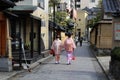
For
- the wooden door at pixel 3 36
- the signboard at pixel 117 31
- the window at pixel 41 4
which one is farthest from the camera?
the window at pixel 41 4

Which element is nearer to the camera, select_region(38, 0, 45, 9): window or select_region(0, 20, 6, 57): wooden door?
select_region(0, 20, 6, 57): wooden door

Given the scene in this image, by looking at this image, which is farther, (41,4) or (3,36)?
(41,4)

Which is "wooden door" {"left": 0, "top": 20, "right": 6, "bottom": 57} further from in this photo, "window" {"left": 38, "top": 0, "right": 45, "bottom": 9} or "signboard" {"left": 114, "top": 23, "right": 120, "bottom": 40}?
"window" {"left": 38, "top": 0, "right": 45, "bottom": 9}

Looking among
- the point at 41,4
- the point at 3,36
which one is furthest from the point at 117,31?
the point at 41,4

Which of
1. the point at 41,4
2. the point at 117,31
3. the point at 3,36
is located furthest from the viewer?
the point at 41,4

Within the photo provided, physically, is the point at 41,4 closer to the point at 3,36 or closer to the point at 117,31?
the point at 117,31

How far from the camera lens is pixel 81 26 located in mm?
136250

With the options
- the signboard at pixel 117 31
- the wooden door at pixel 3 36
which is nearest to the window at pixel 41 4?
the signboard at pixel 117 31

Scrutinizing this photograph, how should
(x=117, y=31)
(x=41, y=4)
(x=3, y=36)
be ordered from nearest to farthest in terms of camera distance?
(x=3, y=36), (x=117, y=31), (x=41, y=4)

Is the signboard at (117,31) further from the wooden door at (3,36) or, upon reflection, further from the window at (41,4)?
the window at (41,4)

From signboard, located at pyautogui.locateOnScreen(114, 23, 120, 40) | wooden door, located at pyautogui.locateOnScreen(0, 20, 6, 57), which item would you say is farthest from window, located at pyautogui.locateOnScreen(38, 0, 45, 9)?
wooden door, located at pyautogui.locateOnScreen(0, 20, 6, 57)

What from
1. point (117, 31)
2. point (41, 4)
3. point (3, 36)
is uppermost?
point (41, 4)

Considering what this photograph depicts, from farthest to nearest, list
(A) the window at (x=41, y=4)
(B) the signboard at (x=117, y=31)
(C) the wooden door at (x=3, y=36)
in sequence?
1. (A) the window at (x=41, y=4)
2. (B) the signboard at (x=117, y=31)
3. (C) the wooden door at (x=3, y=36)

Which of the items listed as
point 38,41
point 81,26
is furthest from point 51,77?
point 81,26
